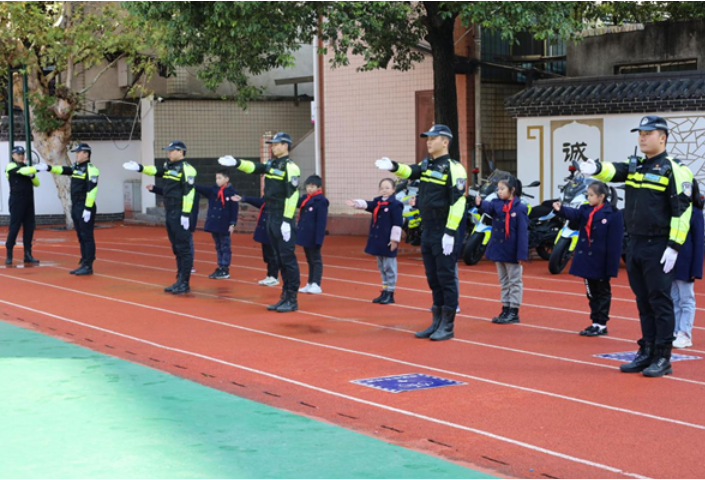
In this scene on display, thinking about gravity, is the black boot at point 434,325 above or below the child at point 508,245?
below

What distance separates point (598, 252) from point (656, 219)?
2.10 metres

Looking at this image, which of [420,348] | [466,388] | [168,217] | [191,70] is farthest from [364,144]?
[466,388]

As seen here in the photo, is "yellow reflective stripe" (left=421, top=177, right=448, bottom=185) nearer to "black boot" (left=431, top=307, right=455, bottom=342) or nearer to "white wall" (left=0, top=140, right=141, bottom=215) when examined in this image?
"black boot" (left=431, top=307, right=455, bottom=342)

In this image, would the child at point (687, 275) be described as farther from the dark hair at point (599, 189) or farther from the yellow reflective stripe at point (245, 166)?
the yellow reflective stripe at point (245, 166)

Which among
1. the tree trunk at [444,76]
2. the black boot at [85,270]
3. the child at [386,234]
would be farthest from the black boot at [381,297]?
the tree trunk at [444,76]

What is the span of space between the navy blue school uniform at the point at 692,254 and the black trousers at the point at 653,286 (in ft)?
3.25

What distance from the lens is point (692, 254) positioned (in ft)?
31.2

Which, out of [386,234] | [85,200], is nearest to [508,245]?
[386,234]

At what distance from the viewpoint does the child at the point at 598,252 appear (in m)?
10.5

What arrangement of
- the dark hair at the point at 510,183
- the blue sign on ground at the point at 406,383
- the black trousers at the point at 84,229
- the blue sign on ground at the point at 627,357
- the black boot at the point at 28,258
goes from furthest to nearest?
the black boot at the point at 28,258, the black trousers at the point at 84,229, the dark hair at the point at 510,183, the blue sign on ground at the point at 627,357, the blue sign on ground at the point at 406,383

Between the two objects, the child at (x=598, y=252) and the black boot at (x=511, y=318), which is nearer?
the child at (x=598, y=252)

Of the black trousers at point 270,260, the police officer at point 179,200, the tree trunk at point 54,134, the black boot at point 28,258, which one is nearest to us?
the police officer at point 179,200

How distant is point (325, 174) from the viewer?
1018 inches

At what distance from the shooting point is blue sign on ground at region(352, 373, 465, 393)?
8.23 meters
